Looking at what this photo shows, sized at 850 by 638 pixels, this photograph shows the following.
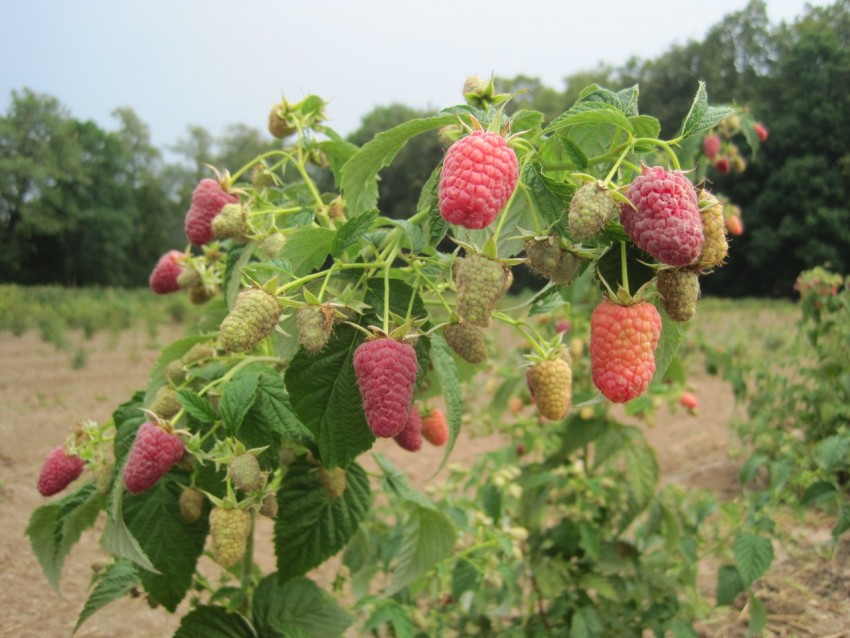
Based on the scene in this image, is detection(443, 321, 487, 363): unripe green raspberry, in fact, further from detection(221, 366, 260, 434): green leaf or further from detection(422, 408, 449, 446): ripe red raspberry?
detection(422, 408, 449, 446): ripe red raspberry

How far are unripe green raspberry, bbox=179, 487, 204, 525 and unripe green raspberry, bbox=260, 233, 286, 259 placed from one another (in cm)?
34

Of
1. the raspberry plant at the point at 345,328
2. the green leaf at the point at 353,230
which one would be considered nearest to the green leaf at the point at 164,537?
the raspberry plant at the point at 345,328

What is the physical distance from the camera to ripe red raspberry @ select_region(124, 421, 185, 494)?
875 mm

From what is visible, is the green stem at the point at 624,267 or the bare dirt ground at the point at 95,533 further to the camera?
the bare dirt ground at the point at 95,533

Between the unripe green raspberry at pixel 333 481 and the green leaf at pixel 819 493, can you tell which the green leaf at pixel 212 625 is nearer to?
the unripe green raspberry at pixel 333 481

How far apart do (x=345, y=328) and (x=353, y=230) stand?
12 centimetres

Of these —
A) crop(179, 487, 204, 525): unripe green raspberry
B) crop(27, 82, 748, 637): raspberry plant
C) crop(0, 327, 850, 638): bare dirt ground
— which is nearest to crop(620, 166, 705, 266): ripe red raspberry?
crop(27, 82, 748, 637): raspberry plant

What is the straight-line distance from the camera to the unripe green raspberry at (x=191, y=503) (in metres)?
1.00

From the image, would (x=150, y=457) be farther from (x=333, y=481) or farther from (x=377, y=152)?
(x=377, y=152)

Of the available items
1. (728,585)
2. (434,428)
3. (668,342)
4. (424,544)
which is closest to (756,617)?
(728,585)

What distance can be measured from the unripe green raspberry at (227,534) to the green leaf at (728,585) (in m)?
1.31

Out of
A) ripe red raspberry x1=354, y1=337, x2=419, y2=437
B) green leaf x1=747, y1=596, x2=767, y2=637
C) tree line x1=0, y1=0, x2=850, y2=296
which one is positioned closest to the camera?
ripe red raspberry x1=354, y1=337, x2=419, y2=437

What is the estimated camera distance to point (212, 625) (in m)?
1.13

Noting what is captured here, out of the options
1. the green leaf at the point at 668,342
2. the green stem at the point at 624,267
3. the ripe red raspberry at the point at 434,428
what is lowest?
the ripe red raspberry at the point at 434,428
